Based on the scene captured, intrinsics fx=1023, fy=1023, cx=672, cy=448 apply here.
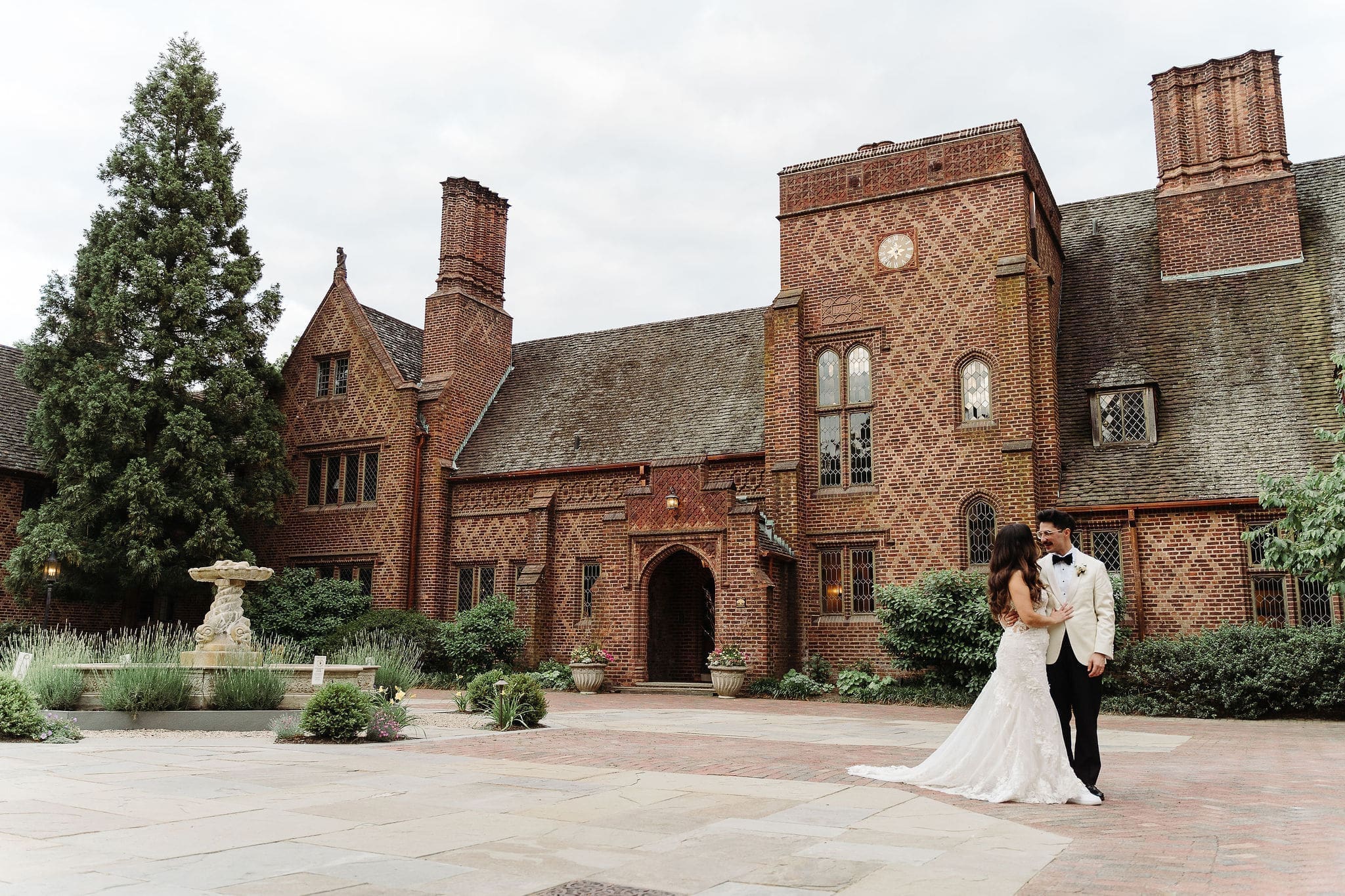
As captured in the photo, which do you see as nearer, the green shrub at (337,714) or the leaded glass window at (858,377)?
the green shrub at (337,714)

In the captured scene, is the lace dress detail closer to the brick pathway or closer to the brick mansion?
the brick pathway

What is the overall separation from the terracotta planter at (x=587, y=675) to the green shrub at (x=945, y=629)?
20.7 ft

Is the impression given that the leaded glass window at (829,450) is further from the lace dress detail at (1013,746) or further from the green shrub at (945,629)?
the lace dress detail at (1013,746)

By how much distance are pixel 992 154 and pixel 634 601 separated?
491 inches

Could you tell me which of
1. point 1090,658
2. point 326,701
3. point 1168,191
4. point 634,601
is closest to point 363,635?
point 634,601

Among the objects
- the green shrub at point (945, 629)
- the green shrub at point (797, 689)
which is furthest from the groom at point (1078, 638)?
the green shrub at point (797, 689)

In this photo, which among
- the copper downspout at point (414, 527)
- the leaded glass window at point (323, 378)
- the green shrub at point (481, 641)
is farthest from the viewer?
the leaded glass window at point (323, 378)

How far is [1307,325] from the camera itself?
2097cm

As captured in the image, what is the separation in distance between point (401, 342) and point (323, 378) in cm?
246

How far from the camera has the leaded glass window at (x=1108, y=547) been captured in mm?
19875

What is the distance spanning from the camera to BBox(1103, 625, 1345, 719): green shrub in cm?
1617

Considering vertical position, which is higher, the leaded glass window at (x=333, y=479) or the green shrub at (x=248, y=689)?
the leaded glass window at (x=333, y=479)

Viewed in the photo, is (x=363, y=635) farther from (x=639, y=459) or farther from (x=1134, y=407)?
(x=1134, y=407)

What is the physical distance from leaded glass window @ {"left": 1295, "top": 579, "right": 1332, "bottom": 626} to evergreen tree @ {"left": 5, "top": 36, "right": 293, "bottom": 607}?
2320cm
